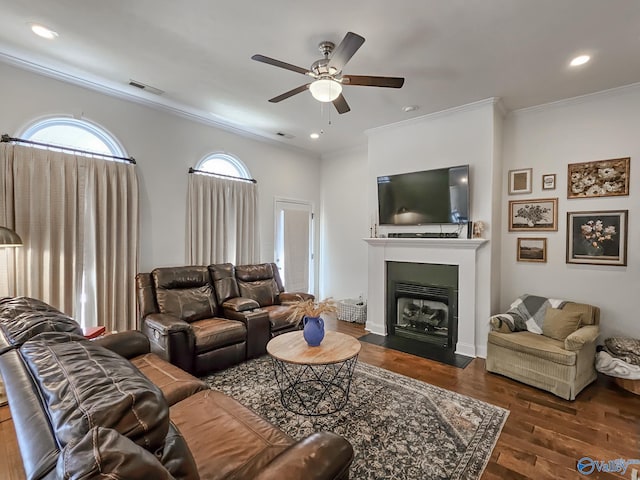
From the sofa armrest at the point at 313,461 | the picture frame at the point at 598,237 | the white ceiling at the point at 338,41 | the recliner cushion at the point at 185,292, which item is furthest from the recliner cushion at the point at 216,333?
the picture frame at the point at 598,237

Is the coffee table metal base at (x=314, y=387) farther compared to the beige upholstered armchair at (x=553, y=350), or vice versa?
the beige upholstered armchair at (x=553, y=350)

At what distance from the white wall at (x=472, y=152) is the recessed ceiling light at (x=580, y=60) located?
78 centimetres

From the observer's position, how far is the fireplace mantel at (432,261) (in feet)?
12.1

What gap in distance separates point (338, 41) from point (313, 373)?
3.06 metres

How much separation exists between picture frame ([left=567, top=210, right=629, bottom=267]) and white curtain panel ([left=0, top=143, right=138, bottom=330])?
16.5ft

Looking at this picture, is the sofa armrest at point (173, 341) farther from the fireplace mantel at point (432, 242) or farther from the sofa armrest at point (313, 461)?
the fireplace mantel at point (432, 242)

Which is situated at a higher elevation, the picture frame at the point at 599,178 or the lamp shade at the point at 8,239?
the picture frame at the point at 599,178

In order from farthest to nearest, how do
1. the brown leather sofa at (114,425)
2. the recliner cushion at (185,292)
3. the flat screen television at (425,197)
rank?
the flat screen television at (425,197)
the recliner cushion at (185,292)
the brown leather sofa at (114,425)

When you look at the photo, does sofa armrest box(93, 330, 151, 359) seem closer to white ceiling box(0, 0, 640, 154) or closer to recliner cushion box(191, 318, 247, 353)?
recliner cushion box(191, 318, 247, 353)

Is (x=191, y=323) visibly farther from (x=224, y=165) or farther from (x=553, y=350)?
(x=553, y=350)

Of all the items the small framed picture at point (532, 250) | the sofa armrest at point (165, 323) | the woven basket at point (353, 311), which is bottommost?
the woven basket at point (353, 311)

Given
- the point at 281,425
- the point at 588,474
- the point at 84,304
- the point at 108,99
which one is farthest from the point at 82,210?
the point at 588,474

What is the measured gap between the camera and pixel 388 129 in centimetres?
442

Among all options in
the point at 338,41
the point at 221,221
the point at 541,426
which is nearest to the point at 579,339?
the point at 541,426
